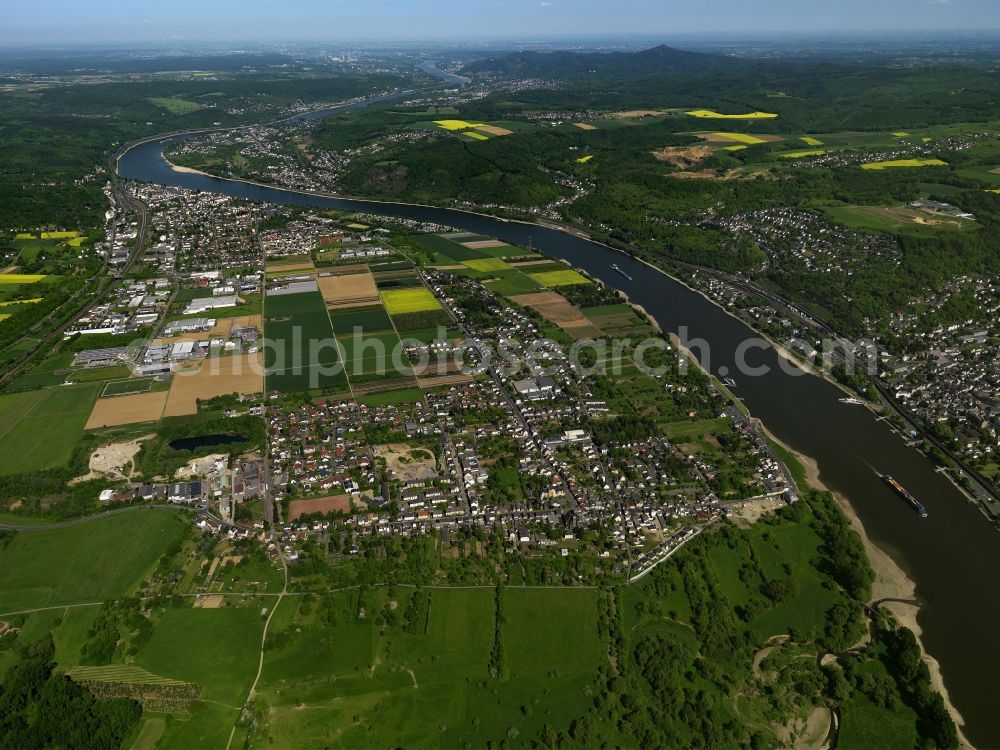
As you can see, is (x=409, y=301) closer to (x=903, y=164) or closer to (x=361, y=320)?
(x=361, y=320)

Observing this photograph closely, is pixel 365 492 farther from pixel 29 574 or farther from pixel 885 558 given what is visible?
pixel 885 558

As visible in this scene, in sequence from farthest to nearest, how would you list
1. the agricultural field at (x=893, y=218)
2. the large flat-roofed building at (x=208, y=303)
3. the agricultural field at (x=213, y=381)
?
the agricultural field at (x=893, y=218) → the large flat-roofed building at (x=208, y=303) → the agricultural field at (x=213, y=381)

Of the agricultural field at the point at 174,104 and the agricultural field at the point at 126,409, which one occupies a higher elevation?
the agricultural field at the point at 174,104

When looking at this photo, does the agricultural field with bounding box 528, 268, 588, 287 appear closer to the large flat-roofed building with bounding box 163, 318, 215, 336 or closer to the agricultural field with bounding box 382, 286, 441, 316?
the agricultural field with bounding box 382, 286, 441, 316

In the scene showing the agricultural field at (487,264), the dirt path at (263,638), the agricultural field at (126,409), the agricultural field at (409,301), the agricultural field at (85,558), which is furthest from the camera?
the agricultural field at (487,264)

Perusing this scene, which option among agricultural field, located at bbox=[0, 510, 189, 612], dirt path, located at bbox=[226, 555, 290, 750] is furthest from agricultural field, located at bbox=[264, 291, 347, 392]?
dirt path, located at bbox=[226, 555, 290, 750]

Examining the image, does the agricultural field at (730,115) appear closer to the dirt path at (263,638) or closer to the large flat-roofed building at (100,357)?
the large flat-roofed building at (100,357)

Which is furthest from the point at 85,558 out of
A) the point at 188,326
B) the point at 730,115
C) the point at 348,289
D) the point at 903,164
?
the point at 730,115

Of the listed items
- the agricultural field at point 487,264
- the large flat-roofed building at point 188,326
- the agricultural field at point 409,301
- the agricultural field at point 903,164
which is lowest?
the agricultural field at point 487,264

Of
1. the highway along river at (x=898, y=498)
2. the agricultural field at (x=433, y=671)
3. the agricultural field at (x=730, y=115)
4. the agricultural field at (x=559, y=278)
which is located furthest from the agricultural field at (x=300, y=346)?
the agricultural field at (x=730, y=115)
